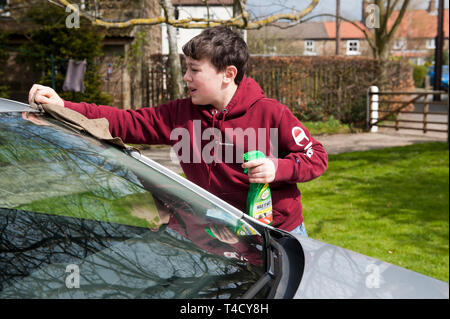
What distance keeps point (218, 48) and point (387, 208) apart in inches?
183

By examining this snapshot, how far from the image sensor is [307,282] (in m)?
1.47

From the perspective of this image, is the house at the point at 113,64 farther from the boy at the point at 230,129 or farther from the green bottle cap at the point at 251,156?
the green bottle cap at the point at 251,156

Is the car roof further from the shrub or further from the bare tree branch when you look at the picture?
the shrub

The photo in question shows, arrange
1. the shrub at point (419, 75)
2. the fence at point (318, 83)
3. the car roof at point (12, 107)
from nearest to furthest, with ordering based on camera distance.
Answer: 1. the car roof at point (12, 107)
2. the fence at point (318, 83)
3. the shrub at point (419, 75)

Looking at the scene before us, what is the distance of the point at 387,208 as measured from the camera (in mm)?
6117

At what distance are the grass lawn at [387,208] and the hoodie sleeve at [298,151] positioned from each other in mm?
2802

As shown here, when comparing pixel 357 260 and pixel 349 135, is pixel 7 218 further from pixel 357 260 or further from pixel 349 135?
pixel 349 135

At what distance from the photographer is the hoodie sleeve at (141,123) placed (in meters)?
2.28

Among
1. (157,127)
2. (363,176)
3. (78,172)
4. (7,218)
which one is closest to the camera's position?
(7,218)

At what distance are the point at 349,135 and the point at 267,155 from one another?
1100 centimetres

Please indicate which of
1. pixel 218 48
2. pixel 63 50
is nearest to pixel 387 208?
pixel 218 48

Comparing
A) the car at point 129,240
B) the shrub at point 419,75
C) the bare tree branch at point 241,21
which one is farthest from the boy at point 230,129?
the shrub at point 419,75

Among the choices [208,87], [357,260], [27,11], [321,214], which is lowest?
[321,214]
